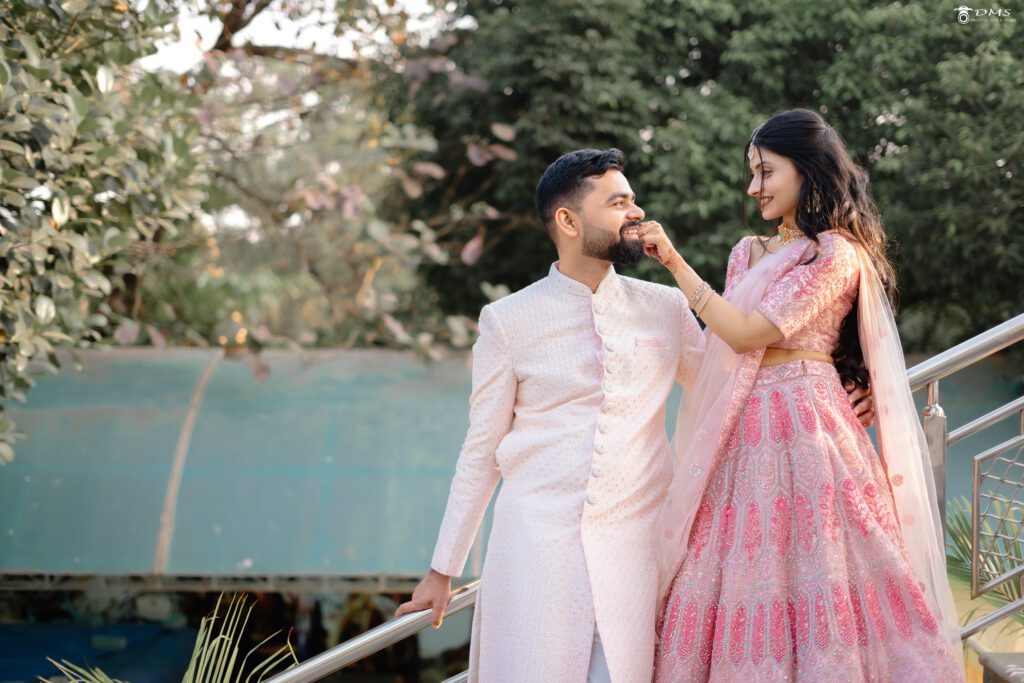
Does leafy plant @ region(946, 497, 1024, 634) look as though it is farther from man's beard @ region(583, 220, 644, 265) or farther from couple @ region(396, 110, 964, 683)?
man's beard @ region(583, 220, 644, 265)

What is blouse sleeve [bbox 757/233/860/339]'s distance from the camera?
7.15 feet

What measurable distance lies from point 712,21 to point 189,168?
11.8ft

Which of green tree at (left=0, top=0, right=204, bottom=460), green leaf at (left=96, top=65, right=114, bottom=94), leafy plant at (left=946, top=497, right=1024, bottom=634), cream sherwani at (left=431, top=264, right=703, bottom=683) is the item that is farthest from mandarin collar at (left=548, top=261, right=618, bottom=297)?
green leaf at (left=96, top=65, right=114, bottom=94)

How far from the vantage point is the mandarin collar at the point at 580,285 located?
2.29m

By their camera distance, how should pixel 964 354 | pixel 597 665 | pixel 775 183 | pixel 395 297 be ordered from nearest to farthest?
pixel 597 665 < pixel 775 183 < pixel 964 354 < pixel 395 297

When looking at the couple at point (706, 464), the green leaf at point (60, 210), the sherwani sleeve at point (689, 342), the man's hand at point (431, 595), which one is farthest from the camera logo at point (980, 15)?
the man's hand at point (431, 595)

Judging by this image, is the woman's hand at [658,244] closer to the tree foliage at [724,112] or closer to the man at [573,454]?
the man at [573,454]

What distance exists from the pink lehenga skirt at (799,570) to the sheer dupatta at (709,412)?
35 millimetres

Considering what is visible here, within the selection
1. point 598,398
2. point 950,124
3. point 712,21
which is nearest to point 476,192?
point 712,21

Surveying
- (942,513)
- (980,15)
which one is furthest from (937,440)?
(980,15)

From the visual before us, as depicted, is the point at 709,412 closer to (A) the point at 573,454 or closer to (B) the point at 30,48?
(A) the point at 573,454

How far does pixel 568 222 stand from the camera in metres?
2.29

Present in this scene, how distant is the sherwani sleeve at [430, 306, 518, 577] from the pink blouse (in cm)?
54

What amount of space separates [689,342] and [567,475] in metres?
0.46
